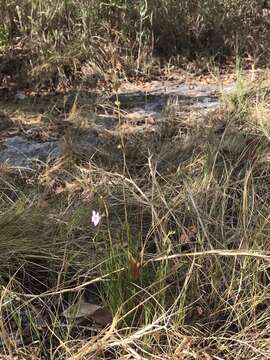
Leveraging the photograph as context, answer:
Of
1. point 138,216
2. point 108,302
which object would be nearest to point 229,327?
point 108,302

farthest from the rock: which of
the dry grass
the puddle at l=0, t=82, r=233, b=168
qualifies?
the dry grass

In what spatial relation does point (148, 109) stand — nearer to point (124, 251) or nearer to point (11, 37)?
point (11, 37)

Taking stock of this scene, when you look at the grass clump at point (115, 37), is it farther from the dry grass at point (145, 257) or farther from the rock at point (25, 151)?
the dry grass at point (145, 257)

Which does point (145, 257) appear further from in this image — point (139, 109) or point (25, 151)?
point (139, 109)

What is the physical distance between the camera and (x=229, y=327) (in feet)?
6.58

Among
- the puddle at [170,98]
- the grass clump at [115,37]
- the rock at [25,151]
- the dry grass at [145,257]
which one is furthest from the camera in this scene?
the grass clump at [115,37]

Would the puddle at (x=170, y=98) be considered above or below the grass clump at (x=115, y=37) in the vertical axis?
below

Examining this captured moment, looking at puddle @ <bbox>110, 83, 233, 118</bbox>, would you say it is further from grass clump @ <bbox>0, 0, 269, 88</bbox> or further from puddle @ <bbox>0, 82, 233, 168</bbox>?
grass clump @ <bbox>0, 0, 269, 88</bbox>

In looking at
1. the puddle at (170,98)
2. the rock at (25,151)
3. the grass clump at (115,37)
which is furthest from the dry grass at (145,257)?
the grass clump at (115,37)

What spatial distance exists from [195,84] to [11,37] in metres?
1.57

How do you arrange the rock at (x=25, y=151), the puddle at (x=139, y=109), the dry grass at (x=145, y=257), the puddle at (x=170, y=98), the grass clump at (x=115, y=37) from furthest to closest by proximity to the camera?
1. the grass clump at (x=115, y=37)
2. the puddle at (x=170, y=98)
3. the puddle at (x=139, y=109)
4. the rock at (x=25, y=151)
5. the dry grass at (x=145, y=257)

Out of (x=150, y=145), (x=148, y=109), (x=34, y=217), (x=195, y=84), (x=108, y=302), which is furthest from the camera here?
(x=195, y=84)

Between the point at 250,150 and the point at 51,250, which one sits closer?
the point at 51,250

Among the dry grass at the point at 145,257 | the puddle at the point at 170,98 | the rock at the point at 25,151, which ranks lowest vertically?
the puddle at the point at 170,98
